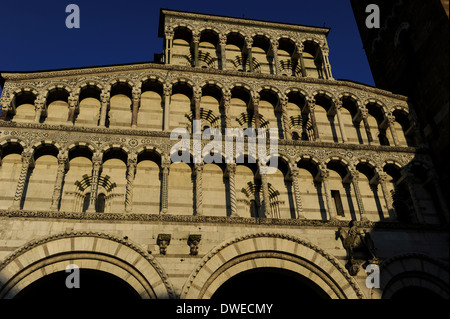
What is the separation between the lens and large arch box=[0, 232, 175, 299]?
11.5 meters

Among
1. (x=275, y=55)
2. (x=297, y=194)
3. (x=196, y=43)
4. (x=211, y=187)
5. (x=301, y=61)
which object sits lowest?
(x=297, y=194)

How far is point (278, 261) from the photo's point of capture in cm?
1282

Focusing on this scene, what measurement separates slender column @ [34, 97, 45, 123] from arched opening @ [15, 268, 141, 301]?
16.6ft

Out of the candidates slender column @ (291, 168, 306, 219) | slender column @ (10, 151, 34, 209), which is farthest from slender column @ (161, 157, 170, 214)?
slender column @ (291, 168, 306, 219)

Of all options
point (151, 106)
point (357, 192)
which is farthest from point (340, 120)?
point (151, 106)

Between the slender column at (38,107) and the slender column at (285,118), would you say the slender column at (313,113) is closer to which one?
the slender column at (285,118)

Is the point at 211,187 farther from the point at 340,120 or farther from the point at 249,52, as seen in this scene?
the point at 249,52

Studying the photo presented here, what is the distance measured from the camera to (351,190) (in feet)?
49.9

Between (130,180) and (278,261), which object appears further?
(130,180)

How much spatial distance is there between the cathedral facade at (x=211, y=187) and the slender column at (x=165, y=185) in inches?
1.8

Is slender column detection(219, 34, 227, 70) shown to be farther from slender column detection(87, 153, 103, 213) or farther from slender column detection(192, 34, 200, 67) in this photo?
slender column detection(87, 153, 103, 213)

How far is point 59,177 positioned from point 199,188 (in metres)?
4.19
